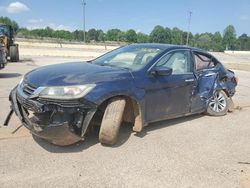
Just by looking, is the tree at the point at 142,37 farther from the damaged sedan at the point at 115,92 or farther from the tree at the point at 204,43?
the damaged sedan at the point at 115,92

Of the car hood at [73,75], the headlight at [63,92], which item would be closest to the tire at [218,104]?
the car hood at [73,75]

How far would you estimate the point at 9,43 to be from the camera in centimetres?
2212

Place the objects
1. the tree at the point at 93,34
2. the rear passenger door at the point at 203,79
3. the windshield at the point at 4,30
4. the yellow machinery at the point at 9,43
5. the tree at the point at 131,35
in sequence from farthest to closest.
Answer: the tree at the point at 93,34 < the tree at the point at 131,35 < the windshield at the point at 4,30 < the yellow machinery at the point at 9,43 < the rear passenger door at the point at 203,79

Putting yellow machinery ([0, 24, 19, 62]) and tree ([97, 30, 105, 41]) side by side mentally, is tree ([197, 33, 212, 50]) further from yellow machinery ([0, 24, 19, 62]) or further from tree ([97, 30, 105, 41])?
yellow machinery ([0, 24, 19, 62])

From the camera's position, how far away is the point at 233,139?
228 inches

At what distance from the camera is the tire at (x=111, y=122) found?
4953 millimetres

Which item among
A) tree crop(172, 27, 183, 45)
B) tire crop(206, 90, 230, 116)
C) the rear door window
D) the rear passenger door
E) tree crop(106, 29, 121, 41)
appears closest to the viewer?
the rear passenger door

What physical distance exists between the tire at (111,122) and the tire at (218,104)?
2.79 metres

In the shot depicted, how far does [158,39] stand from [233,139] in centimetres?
8816

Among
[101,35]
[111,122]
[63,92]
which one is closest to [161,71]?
[111,122]

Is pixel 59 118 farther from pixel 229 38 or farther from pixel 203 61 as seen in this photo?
pixel 229 38

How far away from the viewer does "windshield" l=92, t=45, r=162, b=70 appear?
5.82 metres

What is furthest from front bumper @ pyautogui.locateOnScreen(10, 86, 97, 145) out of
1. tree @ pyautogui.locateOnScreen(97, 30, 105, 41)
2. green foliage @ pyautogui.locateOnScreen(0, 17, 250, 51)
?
tree @ pyautogui.locateOnScreen(97, 30, 105, 41)

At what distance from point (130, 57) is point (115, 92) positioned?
1313 millimetres
